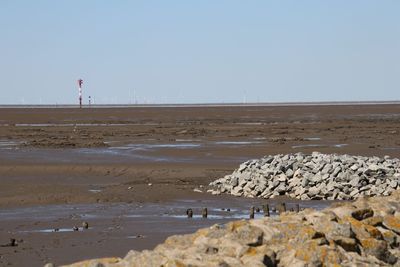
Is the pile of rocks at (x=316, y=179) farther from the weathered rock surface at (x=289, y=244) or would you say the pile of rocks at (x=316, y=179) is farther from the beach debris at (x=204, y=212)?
the weathered rock surface at (x=289, y=244)

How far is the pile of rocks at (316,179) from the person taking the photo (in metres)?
19.9

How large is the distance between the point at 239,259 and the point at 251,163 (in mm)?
13977

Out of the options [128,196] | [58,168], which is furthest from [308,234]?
[58,168]

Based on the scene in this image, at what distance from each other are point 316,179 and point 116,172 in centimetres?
837

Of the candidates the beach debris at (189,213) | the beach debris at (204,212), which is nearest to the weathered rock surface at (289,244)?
the beach debris at (204,212)

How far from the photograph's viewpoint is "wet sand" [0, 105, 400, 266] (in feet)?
46.7

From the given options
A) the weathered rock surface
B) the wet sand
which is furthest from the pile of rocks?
the weathered rock surface

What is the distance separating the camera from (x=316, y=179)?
20.3 m

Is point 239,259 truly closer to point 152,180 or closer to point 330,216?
point 330,216

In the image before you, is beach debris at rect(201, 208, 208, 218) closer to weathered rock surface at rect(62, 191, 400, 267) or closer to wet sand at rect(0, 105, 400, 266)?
wet sand at rect(0, 105, 400, 266)

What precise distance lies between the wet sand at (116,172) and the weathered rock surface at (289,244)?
399cm

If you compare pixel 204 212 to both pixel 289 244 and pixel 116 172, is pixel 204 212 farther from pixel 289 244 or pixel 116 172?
pixel 116 172

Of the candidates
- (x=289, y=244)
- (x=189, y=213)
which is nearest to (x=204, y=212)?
(x=189, y=213)

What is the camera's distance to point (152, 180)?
2402cm
